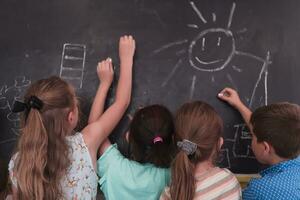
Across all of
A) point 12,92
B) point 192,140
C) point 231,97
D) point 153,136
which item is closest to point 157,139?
point 153,136

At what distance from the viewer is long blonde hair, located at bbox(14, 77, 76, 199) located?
1.64 meters

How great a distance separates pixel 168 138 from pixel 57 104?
487 mm

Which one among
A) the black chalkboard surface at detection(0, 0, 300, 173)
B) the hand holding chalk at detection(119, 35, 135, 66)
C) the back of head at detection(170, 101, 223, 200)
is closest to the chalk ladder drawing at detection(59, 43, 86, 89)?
the black chalkboard surface at detection(0, 0, 300, 173)

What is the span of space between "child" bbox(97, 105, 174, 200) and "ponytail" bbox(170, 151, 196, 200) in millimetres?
142

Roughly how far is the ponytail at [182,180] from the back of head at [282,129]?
0.35m

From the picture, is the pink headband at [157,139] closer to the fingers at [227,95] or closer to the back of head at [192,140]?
the back of head at [192,140]

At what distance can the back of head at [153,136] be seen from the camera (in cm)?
179

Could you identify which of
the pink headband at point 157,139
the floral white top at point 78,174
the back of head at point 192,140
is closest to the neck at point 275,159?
the back of head at point 192,140

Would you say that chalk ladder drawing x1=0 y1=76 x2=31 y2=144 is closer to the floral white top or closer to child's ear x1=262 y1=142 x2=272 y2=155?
the floral white top

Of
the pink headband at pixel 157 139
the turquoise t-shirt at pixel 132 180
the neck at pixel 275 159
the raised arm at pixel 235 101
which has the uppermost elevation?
the raised arm at pixel 235 101

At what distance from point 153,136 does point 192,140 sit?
169mm

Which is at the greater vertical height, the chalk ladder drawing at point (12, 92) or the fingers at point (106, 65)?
the fingers at point (106, 65)

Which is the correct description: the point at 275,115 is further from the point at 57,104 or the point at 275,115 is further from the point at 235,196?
the point at 57,104

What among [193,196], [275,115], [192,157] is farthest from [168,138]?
[275,115]
